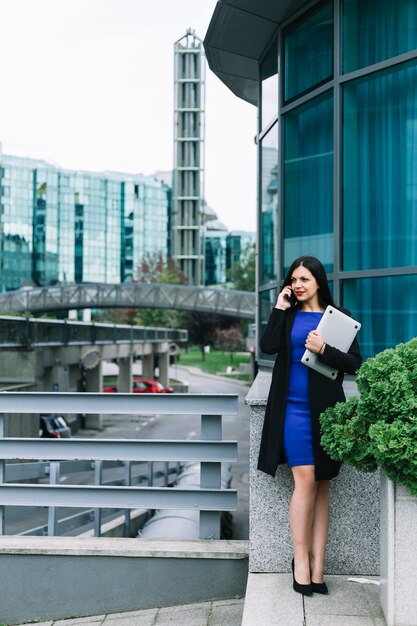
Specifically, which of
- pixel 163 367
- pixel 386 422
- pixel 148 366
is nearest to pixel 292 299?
pixel 386 422

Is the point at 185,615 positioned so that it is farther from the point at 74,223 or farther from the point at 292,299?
the point at 74,223

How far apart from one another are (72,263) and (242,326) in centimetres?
3983

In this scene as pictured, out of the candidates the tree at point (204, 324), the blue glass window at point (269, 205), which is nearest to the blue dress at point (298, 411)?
the blue glass window at point (269, 205)

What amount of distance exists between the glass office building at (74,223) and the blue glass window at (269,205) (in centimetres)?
10577

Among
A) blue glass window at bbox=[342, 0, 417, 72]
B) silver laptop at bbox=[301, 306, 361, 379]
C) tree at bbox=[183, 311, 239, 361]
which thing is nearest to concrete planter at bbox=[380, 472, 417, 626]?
silver laptop at bbox=[301, 306, 361, 379]

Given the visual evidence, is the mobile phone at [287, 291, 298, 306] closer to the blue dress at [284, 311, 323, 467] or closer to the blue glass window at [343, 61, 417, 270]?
the blue dress at [284, 311, 323, 467]

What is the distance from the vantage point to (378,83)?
241 inches

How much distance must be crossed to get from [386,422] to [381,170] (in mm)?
3334

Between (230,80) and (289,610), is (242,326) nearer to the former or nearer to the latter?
(230,80)

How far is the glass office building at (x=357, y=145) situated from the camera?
605 cm

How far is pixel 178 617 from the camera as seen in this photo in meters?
4.42

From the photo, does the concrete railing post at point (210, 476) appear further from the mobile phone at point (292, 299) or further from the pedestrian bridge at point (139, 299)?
the pedestrian bridge at point (139, 299)

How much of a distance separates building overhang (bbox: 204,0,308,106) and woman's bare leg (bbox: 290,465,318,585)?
470 centimetres

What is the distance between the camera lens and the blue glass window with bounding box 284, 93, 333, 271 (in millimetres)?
6570
